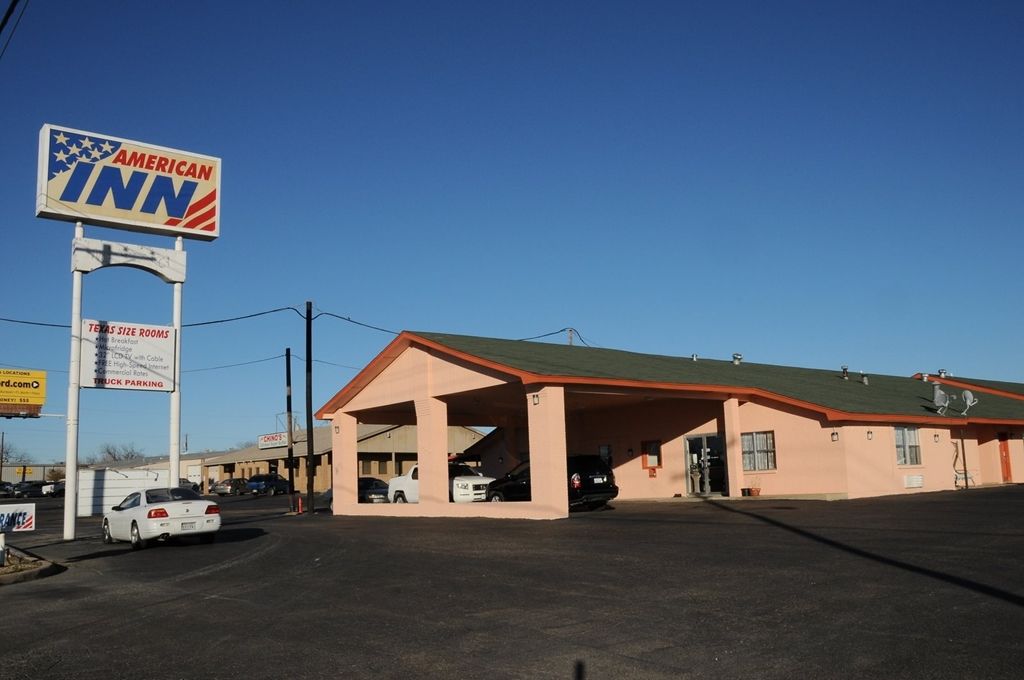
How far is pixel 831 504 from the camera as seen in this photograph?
2372 cm

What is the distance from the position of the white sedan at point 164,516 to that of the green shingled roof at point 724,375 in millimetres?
8263

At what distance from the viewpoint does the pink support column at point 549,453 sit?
23219mm

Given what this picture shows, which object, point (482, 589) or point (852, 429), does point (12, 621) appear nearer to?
point (482, 589)

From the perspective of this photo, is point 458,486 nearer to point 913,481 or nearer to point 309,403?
point 309,403

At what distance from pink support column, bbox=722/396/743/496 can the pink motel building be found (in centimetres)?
3

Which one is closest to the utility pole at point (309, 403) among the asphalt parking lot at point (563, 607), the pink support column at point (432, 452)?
the pink support column at point (432, 452)

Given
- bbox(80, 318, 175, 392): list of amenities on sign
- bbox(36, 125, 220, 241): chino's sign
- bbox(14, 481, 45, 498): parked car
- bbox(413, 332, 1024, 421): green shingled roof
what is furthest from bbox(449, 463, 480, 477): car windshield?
bbox(14, 481, 45, 498): parked car

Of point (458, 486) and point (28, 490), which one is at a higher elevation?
point (458, 486)

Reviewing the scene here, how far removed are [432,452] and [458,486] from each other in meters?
2.29

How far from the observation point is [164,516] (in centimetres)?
1998

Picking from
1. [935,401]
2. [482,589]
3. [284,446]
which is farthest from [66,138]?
[284,446]

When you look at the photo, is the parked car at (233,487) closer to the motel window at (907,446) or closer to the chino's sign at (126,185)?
the chino's sign at (126,185)

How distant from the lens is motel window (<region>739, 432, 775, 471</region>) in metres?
28.1

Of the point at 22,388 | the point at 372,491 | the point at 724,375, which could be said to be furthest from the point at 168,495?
the point at 22,388
